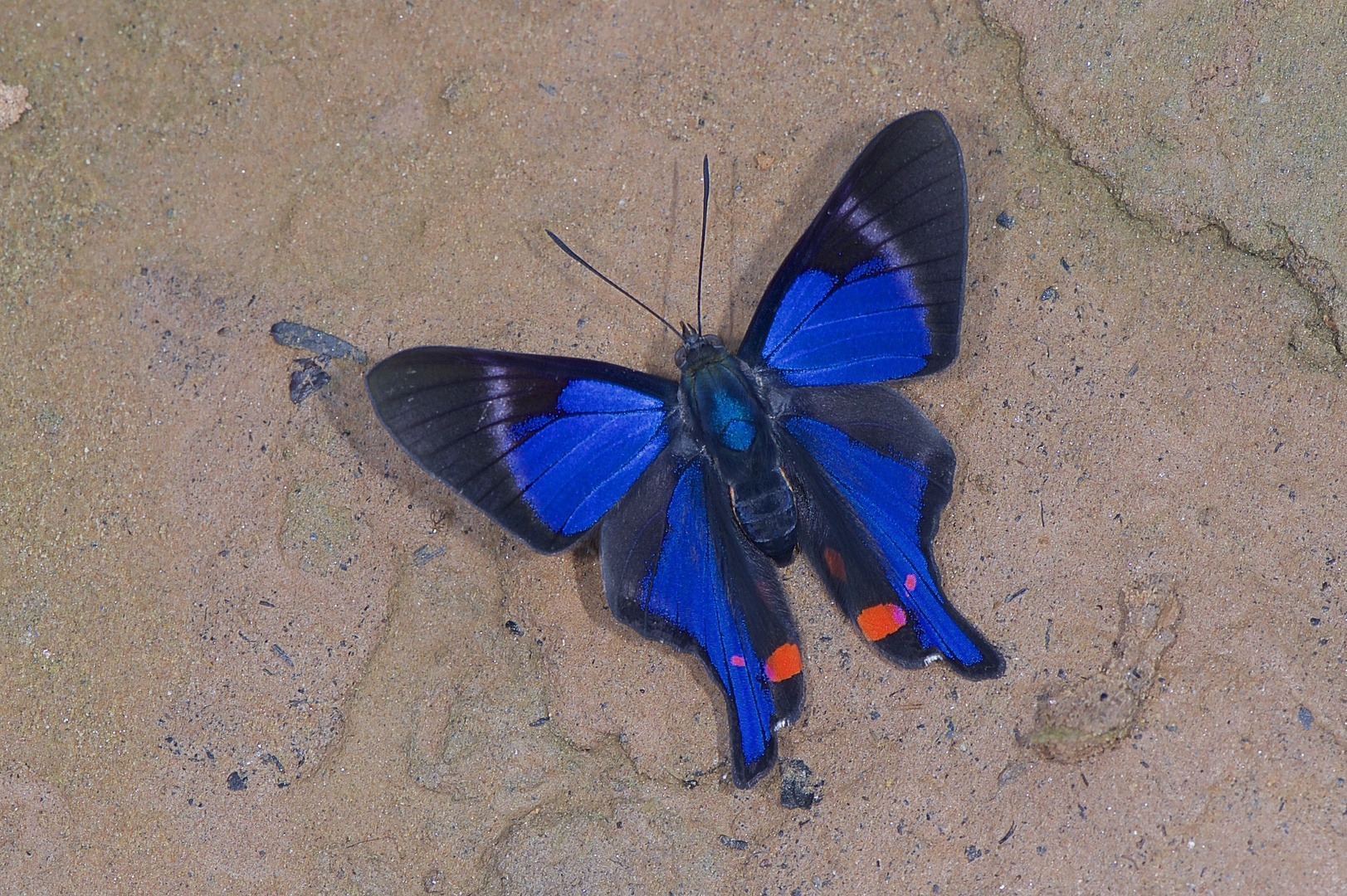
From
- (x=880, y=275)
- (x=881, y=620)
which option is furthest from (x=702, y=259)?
(x=881, y=620)

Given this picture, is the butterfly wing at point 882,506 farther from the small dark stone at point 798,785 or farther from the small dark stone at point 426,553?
the small dark stone at point 426,553

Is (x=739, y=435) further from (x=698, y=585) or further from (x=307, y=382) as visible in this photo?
(x=307, y=382)

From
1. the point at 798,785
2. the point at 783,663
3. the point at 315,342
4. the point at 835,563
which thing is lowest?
the point at 798,785

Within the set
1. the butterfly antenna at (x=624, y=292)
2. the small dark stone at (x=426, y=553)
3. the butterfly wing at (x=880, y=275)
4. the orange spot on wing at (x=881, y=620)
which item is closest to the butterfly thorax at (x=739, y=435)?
the butterfly wing at (x=880, y=275)

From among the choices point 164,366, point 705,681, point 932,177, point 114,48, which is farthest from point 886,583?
point 114,48

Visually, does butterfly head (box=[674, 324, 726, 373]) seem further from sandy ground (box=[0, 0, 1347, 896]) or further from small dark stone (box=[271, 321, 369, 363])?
small dark stone (box=[271, 321, 369, 363])

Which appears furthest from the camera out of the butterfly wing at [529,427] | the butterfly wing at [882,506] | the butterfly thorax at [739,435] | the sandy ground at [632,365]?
the sandy ground at [632,365]

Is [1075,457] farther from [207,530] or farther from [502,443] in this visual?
[207,530]
